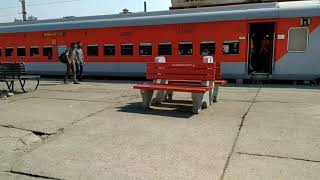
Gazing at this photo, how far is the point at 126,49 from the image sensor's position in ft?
50.0

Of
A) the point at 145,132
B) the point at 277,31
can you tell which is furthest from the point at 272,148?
the point at 277,31

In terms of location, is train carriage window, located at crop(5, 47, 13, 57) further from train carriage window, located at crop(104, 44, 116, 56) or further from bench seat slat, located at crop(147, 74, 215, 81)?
bench seat slat, located at crop(147, 74, 215, 81)

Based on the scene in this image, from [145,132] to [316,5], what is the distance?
910cm

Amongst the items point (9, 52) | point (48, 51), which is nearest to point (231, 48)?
point (48, 51)

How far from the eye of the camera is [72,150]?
→ 5.12 metres

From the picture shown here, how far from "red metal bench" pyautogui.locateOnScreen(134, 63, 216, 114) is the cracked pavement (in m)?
0.32

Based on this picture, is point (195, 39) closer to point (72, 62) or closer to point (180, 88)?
point (72, 62)

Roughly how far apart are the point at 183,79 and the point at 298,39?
20.9ft

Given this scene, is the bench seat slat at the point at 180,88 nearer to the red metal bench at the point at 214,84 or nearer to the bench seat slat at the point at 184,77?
the bench seat slat at the point at 184,77

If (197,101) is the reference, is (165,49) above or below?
above

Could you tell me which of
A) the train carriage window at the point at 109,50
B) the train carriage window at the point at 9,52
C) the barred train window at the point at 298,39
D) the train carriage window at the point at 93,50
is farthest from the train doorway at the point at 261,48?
the train carriage window at the point at 9,52

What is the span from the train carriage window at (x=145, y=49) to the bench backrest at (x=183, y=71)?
6.46m

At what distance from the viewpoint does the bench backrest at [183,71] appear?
771 cm

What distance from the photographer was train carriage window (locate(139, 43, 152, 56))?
48.2ft
